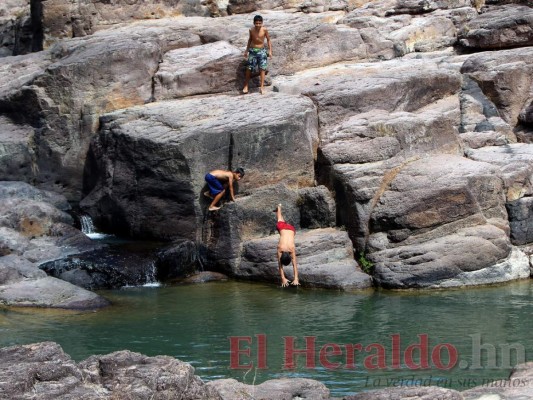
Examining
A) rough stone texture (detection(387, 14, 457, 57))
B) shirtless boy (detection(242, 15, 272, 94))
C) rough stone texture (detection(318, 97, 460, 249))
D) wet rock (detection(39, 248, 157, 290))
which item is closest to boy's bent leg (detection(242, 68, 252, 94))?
shirtless boy (detection(242, 15, 272, 94))

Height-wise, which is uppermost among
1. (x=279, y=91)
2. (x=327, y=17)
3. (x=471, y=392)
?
(x=327, y=17)

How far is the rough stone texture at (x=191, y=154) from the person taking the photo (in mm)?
17656

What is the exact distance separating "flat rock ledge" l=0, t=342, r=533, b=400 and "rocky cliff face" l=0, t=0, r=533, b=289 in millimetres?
7992

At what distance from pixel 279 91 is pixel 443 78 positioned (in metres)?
3.48

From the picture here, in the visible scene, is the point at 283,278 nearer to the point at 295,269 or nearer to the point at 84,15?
the point at 295,269

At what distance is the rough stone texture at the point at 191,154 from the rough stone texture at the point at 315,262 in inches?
53.6

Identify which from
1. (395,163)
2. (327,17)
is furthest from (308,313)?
(327,17)

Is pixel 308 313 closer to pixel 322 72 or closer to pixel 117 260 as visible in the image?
pixel 117 260

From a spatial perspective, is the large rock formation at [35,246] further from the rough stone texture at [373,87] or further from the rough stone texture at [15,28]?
the rough stone texture at [15,28]

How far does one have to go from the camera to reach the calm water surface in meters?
11.0

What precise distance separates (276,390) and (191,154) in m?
9.34

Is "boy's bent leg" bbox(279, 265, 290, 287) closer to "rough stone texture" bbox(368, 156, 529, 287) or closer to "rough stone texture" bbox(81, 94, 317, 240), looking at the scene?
"rough stone texture" bbox(368, 156, 529, 287)

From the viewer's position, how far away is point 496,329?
42.8 feet

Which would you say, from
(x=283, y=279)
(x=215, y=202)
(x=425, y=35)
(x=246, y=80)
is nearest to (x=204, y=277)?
(x=215, y=202)
